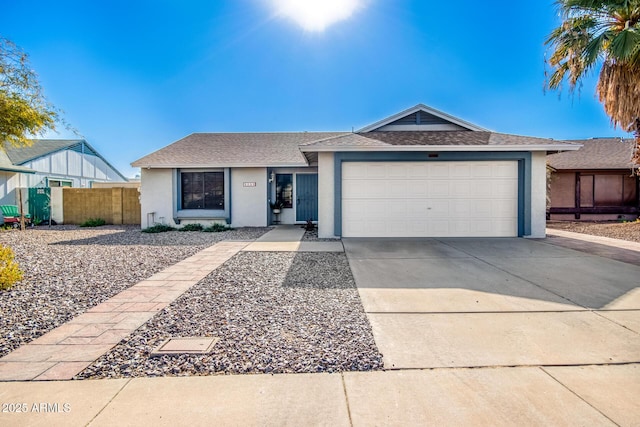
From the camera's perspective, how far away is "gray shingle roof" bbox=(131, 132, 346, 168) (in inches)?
535

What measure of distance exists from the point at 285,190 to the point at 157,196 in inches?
211

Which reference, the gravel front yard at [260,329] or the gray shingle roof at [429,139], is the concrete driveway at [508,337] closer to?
the gravel front yard at [260,329]

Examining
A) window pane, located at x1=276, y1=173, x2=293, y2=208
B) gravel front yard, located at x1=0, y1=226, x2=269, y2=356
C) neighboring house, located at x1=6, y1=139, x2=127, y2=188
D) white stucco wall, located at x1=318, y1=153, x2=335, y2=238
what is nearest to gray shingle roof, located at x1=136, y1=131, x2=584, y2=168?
white stucco wall, located at x1=318, y1=153, x2=335, y2=238

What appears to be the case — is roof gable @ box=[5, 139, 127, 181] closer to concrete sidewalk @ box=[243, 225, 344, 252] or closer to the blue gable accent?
concrete sidewalk @ box=[243, 225, 344, 252]

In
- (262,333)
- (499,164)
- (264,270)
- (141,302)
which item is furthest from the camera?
(499,164)

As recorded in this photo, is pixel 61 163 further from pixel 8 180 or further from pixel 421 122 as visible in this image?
pixel 421 122

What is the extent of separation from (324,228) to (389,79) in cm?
778

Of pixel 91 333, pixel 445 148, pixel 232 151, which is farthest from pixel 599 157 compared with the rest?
pixel 91 333

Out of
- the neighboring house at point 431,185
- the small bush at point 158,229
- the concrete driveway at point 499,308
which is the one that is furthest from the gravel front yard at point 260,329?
the small bush at point 158,229

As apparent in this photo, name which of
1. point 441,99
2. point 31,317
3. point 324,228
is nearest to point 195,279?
point 31,317

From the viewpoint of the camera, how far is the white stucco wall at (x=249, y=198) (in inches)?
549

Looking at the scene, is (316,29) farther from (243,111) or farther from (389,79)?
(243,111)

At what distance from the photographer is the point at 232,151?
15.0m

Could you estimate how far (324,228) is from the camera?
10305 millimetres
